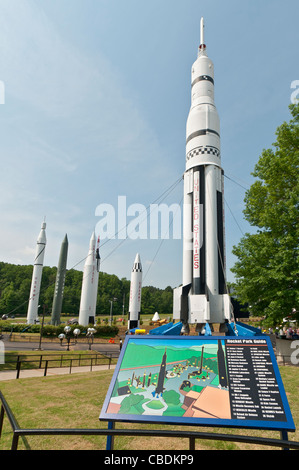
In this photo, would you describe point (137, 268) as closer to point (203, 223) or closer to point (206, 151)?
point (203, 223)

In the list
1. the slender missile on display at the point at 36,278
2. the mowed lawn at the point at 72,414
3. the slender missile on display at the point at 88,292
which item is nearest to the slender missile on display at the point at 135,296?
the slender missile on display at the point at 88,292

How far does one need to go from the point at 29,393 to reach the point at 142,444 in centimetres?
557

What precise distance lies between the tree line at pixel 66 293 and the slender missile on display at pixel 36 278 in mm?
36227

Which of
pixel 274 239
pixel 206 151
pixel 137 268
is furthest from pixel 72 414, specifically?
pixel 137 268

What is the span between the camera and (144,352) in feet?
17.0

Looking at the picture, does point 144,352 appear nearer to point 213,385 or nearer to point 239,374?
point 213,385

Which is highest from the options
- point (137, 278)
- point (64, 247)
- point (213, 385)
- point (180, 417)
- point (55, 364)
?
point (64, 247)

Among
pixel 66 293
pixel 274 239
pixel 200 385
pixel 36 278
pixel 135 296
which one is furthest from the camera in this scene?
pixel 66 293

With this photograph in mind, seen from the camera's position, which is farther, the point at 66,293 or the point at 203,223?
the point at 66,293

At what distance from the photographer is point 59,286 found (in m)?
45.5

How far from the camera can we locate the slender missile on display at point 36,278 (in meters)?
46.6

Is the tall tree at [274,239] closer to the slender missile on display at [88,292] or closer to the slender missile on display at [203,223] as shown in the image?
the slender missile on display at [203,223]

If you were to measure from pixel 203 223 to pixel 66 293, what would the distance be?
96.8 metres
